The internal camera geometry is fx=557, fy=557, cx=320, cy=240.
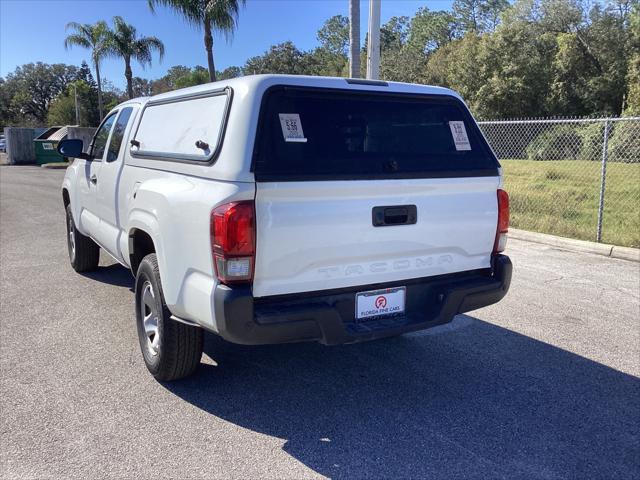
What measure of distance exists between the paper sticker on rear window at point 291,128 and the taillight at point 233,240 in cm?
50

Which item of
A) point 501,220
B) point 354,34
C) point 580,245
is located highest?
point 354,34

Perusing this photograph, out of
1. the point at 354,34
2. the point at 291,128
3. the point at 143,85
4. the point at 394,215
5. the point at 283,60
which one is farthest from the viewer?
the point at 143,85

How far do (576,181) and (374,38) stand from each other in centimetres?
844

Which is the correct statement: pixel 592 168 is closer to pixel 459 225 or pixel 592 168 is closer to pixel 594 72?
pixel 459 225

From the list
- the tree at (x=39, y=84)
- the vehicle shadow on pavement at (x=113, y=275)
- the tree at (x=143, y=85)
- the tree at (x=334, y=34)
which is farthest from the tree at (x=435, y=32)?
the vehicle shadow on pavement at (x=113, y=275)

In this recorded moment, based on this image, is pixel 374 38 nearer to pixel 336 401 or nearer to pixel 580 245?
pixel 580 245

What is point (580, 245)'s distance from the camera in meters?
8.38

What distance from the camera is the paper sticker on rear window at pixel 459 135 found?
12.5 feet

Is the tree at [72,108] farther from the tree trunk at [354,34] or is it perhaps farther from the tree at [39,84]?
the tree trunk at [354,34]

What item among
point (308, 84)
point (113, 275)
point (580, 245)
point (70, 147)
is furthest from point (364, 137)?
point (580, 245)

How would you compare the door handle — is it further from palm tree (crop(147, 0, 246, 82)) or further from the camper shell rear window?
palm tree (crop(147, 0, 246, 82))

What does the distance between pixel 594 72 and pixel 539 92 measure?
351 centimetres

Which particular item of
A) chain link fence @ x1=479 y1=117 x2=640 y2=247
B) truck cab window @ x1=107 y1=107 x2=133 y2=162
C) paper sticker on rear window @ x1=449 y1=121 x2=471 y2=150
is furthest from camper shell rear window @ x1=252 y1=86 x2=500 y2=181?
chain link fence @ x1=479 y1=117 x2=640 y2=247

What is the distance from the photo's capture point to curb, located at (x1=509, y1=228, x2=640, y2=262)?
7.82 m
